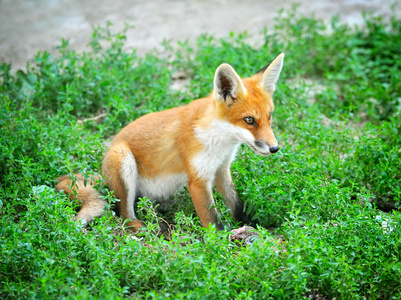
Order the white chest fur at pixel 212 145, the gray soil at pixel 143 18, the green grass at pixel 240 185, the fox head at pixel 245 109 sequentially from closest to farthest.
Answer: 1. the green grass at pixel 240 185
2. the fox head at pixel 245 109
3. the white chest fur at pixel 212 145
4. the gray soil at pixel 143 18

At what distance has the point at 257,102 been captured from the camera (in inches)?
178

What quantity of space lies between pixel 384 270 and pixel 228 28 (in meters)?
6.80

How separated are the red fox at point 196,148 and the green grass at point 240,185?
204mm

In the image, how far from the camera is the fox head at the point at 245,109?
4.36 meters

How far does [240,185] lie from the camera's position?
16.9ft

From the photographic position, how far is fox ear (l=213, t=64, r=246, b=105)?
4387 mm

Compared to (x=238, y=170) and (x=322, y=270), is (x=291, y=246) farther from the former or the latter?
(x=238, y=170)

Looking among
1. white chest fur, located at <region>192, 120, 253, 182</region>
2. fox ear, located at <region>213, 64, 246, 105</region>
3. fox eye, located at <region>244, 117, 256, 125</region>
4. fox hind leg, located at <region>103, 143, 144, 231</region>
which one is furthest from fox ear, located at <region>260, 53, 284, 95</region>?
fox hind leg, located at <region>103, 143, 144, 231</region>

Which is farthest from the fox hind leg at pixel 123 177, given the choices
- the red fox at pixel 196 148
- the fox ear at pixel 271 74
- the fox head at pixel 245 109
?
the fox ear at pixel 271 74

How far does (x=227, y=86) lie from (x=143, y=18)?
19.7 ft

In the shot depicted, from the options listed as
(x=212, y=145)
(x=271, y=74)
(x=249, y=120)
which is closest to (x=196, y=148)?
(x=212, y=145)

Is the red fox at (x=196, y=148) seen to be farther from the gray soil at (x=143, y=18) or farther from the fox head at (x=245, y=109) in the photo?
the gray soil at (x=143, y=18)

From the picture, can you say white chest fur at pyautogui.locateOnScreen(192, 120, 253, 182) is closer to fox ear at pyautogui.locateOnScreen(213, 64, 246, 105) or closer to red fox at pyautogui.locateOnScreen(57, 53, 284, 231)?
red fox at pyautogui.locateOnScreen(57, 53, 284, 231)

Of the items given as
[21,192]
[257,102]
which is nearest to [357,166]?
[257,102]
